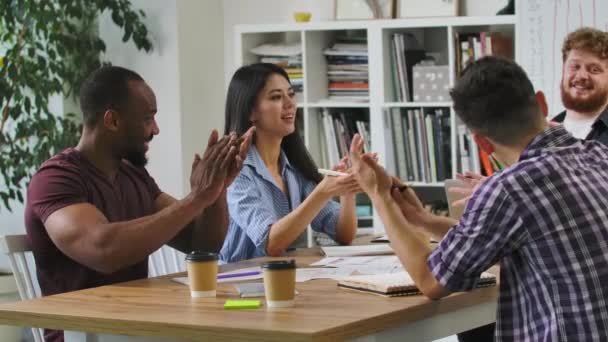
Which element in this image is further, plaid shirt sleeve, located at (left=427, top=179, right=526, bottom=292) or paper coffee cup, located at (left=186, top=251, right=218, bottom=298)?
paper coffee cup, located at (left=186, top=251, right=218, bottom=298)

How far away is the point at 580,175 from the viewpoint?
2004 millimetres

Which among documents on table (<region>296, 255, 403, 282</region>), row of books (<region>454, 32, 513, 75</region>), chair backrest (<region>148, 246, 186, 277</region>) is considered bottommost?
chair backrest (<region>148, 246, 186, 277</region>)

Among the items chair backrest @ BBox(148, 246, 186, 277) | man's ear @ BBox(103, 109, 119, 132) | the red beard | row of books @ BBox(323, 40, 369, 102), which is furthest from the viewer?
row of books @ BBox(323, 40, 369, 102)

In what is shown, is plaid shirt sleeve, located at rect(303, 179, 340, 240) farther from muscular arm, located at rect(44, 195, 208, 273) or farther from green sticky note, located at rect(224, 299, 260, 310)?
green sticky note, located at rect(224, 299, 260, 310)

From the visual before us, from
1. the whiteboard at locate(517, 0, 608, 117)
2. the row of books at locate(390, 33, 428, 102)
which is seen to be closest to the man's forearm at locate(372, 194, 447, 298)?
the whiteboard at locate(517, 0, 608, 117)

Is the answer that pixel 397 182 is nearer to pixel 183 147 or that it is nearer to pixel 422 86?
pixel 422 86

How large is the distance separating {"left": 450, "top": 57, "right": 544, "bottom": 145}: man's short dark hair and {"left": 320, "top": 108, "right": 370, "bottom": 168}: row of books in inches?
114

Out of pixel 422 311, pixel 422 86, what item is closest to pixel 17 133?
pixel 422 86

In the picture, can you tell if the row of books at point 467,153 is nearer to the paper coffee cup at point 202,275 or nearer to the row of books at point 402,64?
the row of books at point 402,64

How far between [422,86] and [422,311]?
9.17 ft

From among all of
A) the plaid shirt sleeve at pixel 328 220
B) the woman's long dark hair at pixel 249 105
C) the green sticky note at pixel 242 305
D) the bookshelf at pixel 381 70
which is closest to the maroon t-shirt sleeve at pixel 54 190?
the green sticky note at pixel 242 305

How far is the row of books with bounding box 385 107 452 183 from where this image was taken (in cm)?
481

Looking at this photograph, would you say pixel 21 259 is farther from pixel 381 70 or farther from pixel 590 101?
pixel 381 70

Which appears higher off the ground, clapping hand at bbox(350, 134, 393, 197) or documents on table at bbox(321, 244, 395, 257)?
clapping hand at bbox(350, 134, 393, 197)
